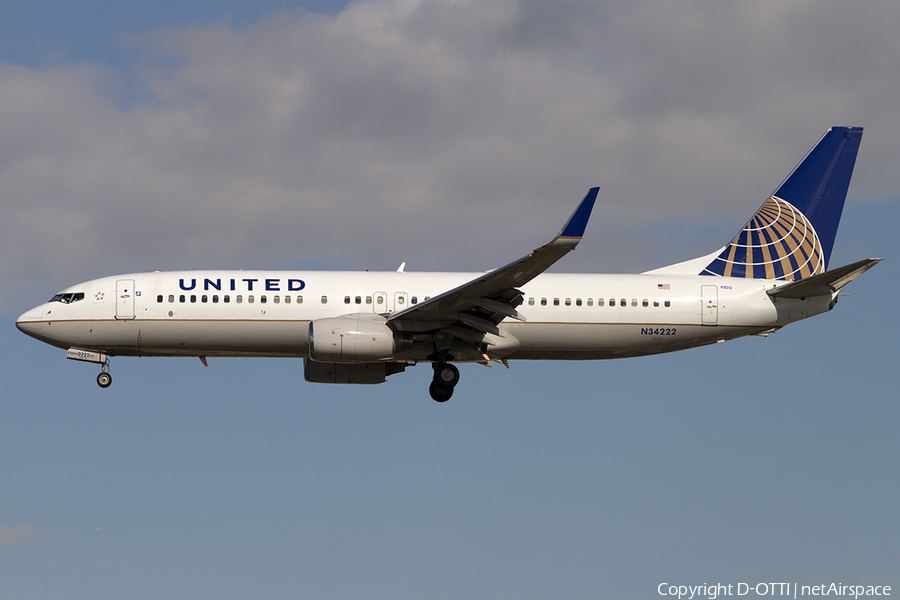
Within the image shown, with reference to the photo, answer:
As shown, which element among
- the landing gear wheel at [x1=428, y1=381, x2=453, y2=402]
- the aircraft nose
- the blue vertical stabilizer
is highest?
the blue vertical stabilizer

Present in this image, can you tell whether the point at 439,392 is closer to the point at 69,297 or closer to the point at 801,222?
the point at 69,297

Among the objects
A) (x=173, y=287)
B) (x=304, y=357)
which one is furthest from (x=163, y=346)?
(x=304, y=357)

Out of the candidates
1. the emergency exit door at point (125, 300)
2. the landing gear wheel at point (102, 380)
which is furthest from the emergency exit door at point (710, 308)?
the landing gear wheel at point (102, 380)

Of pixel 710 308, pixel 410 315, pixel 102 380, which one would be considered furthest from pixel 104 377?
pixel 710 308

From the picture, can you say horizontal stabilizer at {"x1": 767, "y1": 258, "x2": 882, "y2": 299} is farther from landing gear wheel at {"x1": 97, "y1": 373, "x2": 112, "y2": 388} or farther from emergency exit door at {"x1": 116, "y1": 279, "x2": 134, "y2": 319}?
landing gear wheel at {"x1": 97, "y1": 373, "x2": 112, "y2": 388}

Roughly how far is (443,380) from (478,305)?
3.15 m

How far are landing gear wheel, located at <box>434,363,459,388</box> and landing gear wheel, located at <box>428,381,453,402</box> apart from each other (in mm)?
108

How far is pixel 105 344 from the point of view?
32.0m

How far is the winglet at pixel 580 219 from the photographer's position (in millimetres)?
25719

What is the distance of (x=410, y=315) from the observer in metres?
30.7

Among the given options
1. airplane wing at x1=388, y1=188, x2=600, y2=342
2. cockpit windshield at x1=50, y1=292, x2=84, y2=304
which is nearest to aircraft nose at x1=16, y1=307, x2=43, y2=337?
cockpit windshield at x1=50, y1=292, x2=84, y2=304

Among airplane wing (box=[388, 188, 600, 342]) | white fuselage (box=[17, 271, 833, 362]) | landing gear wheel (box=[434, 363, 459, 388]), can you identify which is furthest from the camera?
landing gear wheel (box=[434, 363, 459, 388])

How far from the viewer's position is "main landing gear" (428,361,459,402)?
106ft

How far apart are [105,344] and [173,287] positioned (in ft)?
8.96
